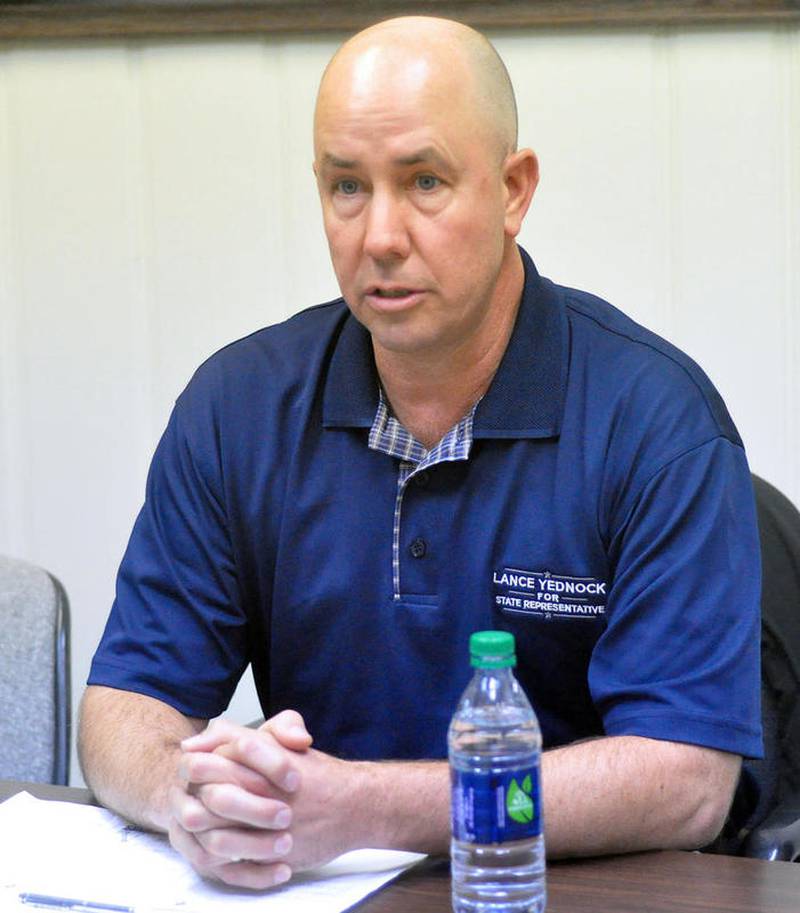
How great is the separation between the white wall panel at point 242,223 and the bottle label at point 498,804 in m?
1.36

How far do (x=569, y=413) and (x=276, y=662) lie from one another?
43 centimetres

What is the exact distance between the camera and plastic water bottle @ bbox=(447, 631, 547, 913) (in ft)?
3.50

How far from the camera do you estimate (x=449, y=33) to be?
1570mm

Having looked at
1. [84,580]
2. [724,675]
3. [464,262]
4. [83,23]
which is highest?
[83,23]

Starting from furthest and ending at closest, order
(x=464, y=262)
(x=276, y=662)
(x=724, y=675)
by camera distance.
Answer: (x=276, y=662)
(x=464, y=262)
(x=724, y=675)

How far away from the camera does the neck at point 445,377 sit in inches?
64.4

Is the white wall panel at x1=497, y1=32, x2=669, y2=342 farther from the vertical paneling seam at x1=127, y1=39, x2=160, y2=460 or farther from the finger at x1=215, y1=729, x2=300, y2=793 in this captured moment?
the finger at x1=215, y1=729, x2=300, y2=793

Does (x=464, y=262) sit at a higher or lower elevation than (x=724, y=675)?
higher

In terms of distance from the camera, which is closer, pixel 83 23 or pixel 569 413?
pixel 569 413

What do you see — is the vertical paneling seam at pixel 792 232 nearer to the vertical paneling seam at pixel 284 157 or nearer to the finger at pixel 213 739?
the vertical paneling seam at pixel 284 157

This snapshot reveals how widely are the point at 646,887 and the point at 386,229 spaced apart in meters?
0.69

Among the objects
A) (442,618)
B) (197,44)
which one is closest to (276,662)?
(442,618)

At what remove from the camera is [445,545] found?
1.56m

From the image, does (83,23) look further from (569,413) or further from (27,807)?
(27,807)
